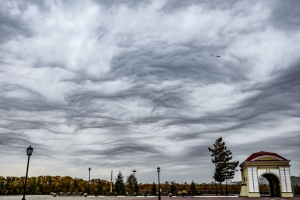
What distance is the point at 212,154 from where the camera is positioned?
6594 centimetres

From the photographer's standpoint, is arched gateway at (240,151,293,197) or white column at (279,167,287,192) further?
arched gateway at (240,151,293,197)

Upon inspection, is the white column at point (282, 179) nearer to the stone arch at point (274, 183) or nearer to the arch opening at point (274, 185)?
the stone arch at point (274, 183)

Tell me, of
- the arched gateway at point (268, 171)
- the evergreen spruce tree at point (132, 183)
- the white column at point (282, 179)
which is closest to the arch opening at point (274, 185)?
the arched gateway at point (268, 171)

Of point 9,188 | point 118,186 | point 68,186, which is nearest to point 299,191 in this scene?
point 118,186

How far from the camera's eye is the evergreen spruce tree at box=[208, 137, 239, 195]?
62866 mm

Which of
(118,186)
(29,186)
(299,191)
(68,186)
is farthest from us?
(68,186)

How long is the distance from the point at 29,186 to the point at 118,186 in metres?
40.6

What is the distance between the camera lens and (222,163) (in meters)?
63.6

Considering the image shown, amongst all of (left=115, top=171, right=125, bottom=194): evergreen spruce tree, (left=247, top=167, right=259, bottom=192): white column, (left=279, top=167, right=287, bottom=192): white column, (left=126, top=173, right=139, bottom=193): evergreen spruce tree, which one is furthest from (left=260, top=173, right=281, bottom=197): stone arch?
(left=126, top=173, right=139, bottom=193): evergreen spruce tree

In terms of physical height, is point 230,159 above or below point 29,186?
above

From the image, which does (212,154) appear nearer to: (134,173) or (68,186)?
(134,173)

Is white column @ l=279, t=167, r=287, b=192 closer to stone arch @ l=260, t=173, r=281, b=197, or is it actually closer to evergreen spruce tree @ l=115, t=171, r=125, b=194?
stone arch @ l=260, t=173, r=281, b=197

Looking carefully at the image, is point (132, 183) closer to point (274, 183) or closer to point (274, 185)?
point (274, 185)

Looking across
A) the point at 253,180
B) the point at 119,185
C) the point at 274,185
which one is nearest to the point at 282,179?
the point at 253,180
